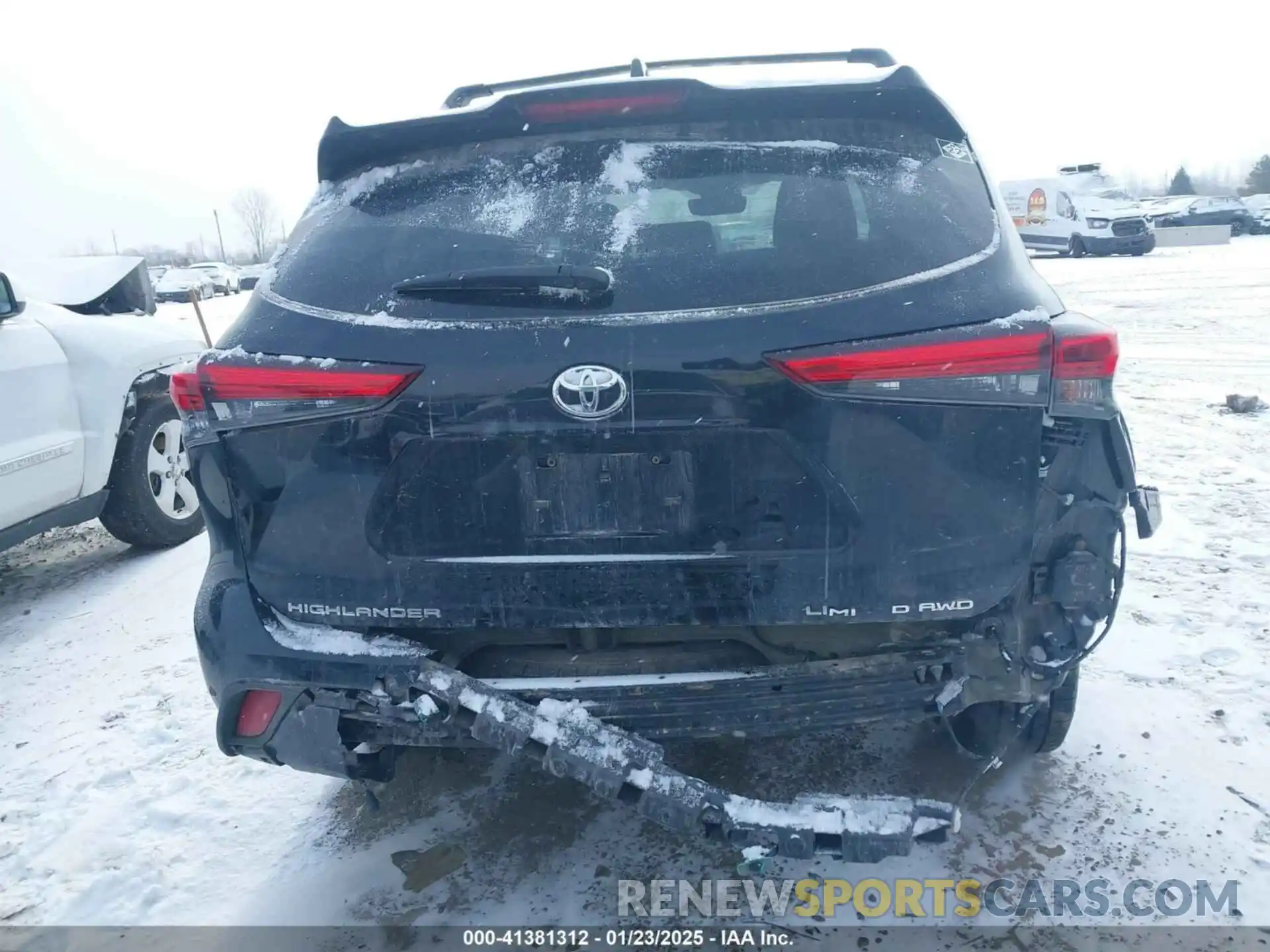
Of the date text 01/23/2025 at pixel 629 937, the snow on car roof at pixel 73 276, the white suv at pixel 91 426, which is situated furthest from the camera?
the snow on car roof at pixel 73 276

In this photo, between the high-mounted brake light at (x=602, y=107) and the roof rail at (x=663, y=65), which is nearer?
the high-mounted brake light at (x=602, y=107)

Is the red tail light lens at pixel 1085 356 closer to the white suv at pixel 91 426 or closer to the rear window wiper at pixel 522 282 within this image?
the rear window wiper at pixel 522 282

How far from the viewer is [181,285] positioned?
33031 mm

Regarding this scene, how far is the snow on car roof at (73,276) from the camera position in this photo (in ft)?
18.7

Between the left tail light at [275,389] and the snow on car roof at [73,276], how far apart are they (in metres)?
4.19

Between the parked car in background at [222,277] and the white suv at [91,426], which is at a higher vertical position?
the white suv at [91,426]

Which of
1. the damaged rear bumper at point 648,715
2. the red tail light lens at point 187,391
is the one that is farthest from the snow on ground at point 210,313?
the damaged rear bumper at point 648,715

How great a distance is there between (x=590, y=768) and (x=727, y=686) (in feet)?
1.18

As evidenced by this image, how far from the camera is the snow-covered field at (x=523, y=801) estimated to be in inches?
100

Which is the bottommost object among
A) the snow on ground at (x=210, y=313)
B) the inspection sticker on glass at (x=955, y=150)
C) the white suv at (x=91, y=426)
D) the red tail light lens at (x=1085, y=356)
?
the snow on ground at (x=210, y=313)

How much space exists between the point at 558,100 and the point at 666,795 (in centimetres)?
169

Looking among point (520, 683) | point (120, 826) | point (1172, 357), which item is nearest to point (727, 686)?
point (520, 683)

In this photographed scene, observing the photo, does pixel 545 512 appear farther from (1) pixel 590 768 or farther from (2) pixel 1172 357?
(2) pixel 1172 357

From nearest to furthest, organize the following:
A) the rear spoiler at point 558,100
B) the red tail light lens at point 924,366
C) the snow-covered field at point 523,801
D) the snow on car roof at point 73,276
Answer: the red tail light lens at point 924,366
the rear spoiler at point 558,100
the snow-covered field at point 523,801
the snow on car roof at point 73,276
